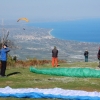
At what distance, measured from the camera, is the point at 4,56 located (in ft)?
59.5

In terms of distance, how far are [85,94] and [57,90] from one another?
4.17 feet

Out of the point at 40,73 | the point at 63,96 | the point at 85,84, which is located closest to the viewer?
the point at 63,96

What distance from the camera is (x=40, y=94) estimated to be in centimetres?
1350

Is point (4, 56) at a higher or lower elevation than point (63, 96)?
higher

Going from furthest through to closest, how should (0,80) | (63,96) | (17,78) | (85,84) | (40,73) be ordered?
1. (40,73)
2. (17,78)
3. (0,80)
4. (85,84)
5. (63,96)

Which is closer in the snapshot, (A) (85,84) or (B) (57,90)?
(B) (57,90)

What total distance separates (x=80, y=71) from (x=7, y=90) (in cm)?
647

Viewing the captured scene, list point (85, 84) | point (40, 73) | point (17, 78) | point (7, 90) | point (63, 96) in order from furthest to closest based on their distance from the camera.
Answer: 1. point (40, 73)
2. point (17, 78)
3. point (85, 84)
4. point (7, 90)
5. point (63, 96)

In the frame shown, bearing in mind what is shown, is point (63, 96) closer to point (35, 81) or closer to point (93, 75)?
point (35, 81)

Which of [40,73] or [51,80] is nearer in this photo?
[51,80]

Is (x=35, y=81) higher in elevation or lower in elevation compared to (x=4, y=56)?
lower

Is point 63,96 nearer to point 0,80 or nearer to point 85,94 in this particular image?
point 85,94

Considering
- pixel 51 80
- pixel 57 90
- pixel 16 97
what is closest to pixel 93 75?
pixel 51 80

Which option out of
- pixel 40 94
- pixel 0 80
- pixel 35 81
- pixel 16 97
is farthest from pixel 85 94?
pixel 0 80
